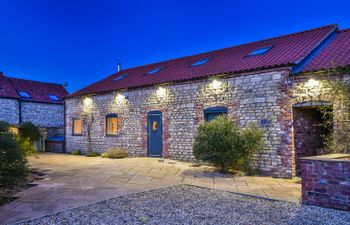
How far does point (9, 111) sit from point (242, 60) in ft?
49.9

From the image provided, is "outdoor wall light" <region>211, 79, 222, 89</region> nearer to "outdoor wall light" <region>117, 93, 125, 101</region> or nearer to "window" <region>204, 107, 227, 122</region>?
"window" <region>204, 107, 227, 122</region>

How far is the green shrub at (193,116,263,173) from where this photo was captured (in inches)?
325

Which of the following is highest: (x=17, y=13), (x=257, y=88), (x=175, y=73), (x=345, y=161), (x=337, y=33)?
(x=17, y=13)

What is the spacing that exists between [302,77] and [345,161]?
13.2 feet

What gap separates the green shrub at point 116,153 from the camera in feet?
42.1

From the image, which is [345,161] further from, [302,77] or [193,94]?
[193,94]

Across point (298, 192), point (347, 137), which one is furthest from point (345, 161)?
point (347, 137)

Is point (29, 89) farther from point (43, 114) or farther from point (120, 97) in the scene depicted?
point (120, 97)

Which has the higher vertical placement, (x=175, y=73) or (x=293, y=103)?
(x=175, y=73)

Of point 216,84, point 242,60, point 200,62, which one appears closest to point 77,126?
point 200,62

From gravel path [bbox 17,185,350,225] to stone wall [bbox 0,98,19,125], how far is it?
1546 centimetres

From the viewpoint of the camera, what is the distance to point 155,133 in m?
12.2

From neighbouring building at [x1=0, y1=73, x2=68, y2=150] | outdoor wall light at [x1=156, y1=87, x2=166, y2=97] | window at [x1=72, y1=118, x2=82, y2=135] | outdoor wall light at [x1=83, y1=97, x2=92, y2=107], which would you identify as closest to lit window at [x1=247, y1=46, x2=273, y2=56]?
outdoor wall light at [x1=156, y1=87, x2=166, y2=97]

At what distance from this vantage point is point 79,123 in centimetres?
1612
